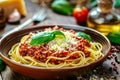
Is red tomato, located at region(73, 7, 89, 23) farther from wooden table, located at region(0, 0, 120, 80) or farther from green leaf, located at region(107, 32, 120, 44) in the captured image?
green leaf, located at region(107, 32, 120, 44)

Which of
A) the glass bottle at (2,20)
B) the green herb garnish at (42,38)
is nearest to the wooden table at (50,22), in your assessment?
the glass bottle at (2,20)

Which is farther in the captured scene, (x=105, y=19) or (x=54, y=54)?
(x=105, y=19)

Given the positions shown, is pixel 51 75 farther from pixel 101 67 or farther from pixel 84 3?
pixel 84 3

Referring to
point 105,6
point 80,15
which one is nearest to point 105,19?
point 105,6

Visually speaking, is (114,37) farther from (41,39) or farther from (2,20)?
(2,20)

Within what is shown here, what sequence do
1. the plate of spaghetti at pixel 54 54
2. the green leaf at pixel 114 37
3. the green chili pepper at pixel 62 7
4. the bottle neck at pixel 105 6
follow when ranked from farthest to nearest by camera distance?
the green chili pepper at pixel 62 7 < the bottle neck at pixel 105 6 < the green leaf at pixel 114 37 < the plate of spaghetti at pixel 54 54

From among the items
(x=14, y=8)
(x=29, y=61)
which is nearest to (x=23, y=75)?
(x=29, y=61)

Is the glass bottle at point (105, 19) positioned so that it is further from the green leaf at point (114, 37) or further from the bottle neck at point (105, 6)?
the green leaf at point (114, 37)
